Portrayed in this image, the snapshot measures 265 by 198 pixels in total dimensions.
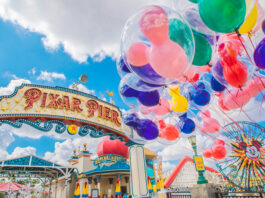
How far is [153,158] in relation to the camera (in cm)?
2155

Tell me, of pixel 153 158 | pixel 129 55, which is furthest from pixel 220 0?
pixel 153 158

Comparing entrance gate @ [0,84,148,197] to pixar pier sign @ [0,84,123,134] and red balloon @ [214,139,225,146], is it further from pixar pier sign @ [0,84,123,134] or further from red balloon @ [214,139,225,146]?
red balloon @ [214,139,225,146]

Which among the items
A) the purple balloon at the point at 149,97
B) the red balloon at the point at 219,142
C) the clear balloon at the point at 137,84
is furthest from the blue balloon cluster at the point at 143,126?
the red balloon at the point at 219,142

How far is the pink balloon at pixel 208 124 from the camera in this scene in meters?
3.69

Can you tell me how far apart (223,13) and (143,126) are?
7.43ft

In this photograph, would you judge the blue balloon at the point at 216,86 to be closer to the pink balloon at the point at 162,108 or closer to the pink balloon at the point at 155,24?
the pink balloon at the point at 162,108

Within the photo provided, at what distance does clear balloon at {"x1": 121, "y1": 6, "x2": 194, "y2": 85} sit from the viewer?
174cm

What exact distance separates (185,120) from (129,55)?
236 centimetres

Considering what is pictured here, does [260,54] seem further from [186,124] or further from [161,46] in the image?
[186,124]

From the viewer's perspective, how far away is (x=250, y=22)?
6.93ft

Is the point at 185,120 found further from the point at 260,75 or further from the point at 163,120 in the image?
the point at 260,75

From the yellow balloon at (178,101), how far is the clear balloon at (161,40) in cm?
136

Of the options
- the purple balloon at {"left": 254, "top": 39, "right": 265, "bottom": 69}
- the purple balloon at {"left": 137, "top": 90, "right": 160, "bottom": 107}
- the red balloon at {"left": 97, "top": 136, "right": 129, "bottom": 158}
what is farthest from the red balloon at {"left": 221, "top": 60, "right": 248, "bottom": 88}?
the red balloon at {"left": 97, "top": 136, "right": 129, "bottom": 158}

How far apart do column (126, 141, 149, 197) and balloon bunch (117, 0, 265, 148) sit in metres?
4.32
